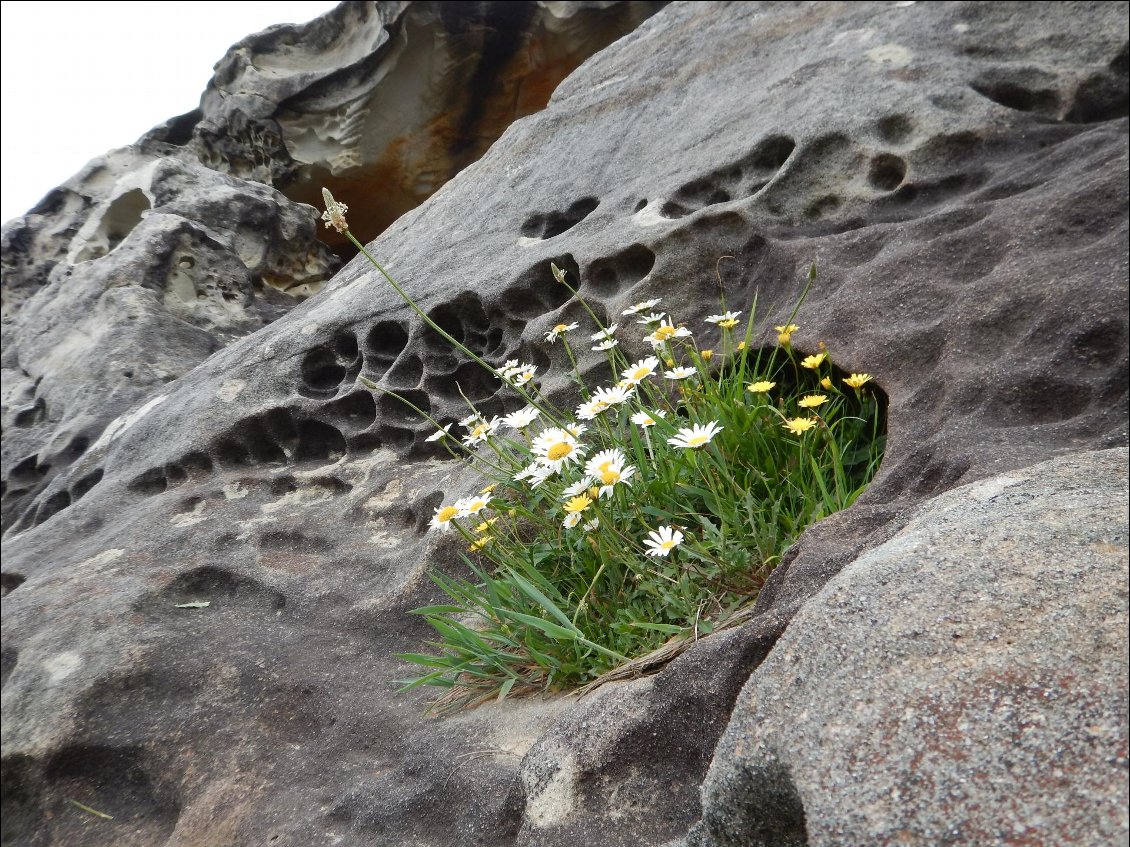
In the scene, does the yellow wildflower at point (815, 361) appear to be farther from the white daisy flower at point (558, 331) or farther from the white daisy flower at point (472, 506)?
the white daisy flower at point (472, 506)

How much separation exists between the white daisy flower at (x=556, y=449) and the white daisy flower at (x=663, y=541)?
10.9 inches

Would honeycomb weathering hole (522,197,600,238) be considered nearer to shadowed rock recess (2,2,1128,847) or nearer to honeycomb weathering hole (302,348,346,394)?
shadowed rock recess (2,2,1128,847)

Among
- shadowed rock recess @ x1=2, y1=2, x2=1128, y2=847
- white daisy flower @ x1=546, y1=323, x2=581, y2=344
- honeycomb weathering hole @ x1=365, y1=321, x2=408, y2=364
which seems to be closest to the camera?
shadowed rock recess @ x1=2, y1=2, x2=1128, y2=847

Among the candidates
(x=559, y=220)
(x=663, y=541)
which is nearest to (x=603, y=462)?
(x=663, y=541)

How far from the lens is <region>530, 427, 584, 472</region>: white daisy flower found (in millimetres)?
1980

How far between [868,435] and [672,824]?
1.27m

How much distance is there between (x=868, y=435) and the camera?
225cm

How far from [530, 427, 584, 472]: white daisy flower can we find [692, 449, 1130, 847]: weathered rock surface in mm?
907

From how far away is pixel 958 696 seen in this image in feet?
2.89

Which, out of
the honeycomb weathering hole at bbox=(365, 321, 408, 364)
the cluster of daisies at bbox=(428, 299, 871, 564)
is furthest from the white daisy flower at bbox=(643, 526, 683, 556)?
the honeycomb weathering hole at bbox=(365, 321, 408, 364)

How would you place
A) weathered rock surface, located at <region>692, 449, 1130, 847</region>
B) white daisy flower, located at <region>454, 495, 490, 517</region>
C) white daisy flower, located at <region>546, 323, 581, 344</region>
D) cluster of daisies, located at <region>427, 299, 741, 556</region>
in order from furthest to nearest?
white daisy flower, located at <region>546, 323, 581, 344</region> < white daisy flower, located at <region>454, 495, 490, 517</region> < cluster of daisies, located at <region>427, 299, 741, 556</region> < weathered rock surface, located at <region>692, 449, 1130, 847</region>

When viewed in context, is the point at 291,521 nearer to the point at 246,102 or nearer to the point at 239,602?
the point at 239,602

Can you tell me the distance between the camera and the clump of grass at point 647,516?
195 cm

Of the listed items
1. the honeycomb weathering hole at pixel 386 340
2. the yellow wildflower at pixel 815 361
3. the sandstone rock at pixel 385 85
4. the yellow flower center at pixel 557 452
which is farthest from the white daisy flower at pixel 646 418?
the sandstone rock at pixel 385 85
